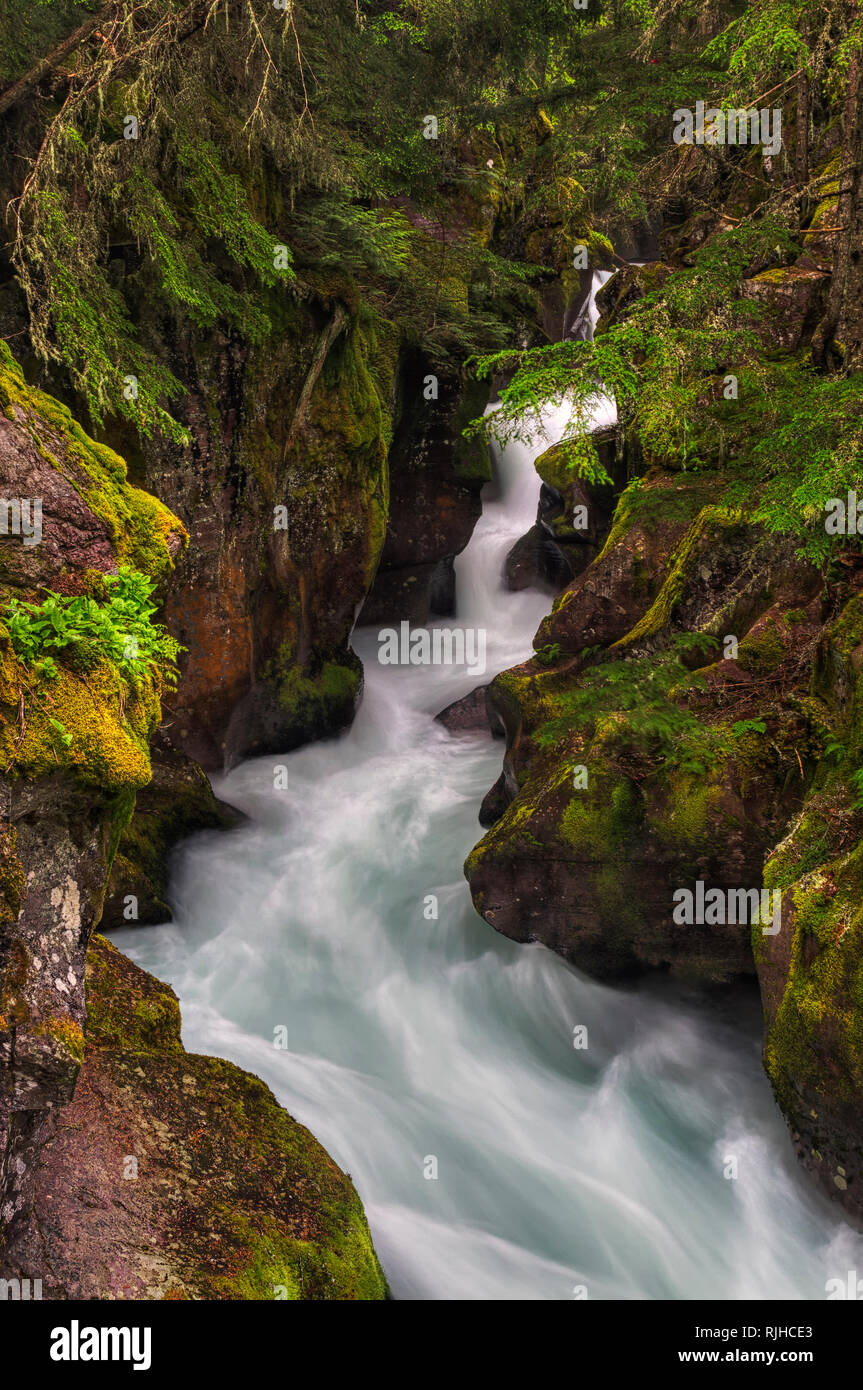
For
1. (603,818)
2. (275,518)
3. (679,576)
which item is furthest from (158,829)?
(679,576)

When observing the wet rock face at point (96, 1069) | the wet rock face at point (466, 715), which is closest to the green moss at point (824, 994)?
the wet rock face at point (96, 1069)

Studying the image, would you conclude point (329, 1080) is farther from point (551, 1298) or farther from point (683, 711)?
point (683, 711)

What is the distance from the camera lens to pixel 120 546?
445 cm

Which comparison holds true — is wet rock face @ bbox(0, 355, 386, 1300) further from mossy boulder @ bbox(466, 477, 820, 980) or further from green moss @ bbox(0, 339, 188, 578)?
mossy boulder @ bbox(466, 477, 820, 980)

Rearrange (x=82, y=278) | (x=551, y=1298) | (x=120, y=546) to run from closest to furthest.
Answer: (x=120, y=546)
(x=551, y=1298)
(x=82, y=278)

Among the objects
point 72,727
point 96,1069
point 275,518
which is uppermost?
point 275,518

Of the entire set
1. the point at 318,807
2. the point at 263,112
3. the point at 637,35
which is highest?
the point at 637,35

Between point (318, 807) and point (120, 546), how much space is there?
720 centimetres

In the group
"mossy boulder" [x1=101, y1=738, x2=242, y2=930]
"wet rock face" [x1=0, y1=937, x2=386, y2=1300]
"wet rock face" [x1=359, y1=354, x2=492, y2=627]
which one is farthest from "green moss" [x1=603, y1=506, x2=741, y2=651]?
"wet rock face" [x1=359, y1=354, x2=492, y2=627]

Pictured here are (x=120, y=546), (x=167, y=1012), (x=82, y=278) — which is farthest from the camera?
(x=82, y=278)

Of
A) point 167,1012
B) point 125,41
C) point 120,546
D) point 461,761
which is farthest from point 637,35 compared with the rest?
point 167,1012

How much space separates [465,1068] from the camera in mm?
7637

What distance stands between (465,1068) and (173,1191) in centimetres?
405

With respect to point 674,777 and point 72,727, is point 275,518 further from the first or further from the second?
point 72,727
